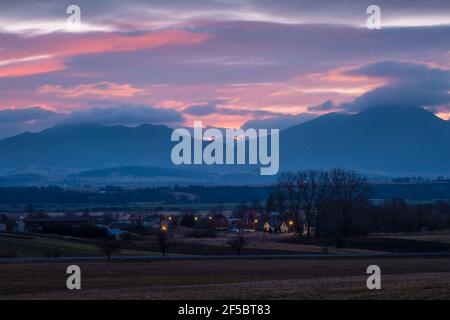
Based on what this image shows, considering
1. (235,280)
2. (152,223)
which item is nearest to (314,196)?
(152,223)

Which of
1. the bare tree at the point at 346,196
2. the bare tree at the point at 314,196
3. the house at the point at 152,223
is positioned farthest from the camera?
the house at the point at 152,223

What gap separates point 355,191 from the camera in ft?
338

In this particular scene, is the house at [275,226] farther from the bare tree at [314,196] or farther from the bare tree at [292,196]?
the bare tree at [314,196]

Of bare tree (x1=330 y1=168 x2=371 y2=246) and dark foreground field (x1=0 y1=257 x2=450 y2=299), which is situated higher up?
bare tree (x1=330 y1=168 x2=371 y2=246)

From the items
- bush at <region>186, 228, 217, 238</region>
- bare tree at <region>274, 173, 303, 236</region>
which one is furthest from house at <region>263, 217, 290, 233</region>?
bush at <region>186, 228, 217, 238</region>

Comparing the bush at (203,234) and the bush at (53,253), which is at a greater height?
the bush at (203,234)

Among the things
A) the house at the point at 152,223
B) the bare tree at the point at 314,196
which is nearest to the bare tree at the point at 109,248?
the bare tree at the point at 314,196

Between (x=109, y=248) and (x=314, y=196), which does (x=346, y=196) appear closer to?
(x=314, y=196)

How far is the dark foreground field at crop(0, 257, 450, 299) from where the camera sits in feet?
75.9

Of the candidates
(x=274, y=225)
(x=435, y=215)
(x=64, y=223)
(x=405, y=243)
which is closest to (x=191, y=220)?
(x=274, y=225)

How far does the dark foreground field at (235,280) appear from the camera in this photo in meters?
23.1

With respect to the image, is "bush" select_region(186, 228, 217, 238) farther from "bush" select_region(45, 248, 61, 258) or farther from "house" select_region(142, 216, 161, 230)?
"bush" select_region(45, 248, 61, 258)

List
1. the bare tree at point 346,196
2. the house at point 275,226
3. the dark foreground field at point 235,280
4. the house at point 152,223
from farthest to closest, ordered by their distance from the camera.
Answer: the house at point 152,223
the house at point 275,226
the bare tree at point 346,196
the dark foreground field at point 235,280
